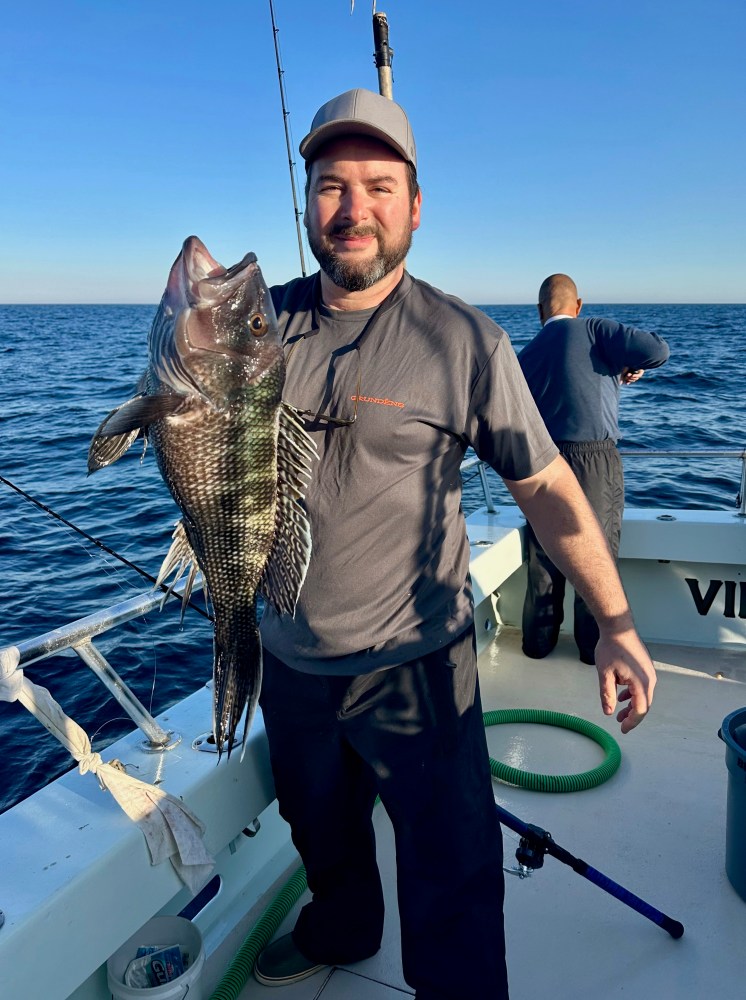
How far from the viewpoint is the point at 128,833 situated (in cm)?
223

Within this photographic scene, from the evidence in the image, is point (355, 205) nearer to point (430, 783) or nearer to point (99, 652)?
point (99, 652)

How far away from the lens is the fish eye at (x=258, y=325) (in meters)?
1.79

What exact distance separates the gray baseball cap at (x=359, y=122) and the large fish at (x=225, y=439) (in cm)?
59

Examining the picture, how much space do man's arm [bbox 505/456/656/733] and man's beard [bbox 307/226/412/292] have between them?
722mm

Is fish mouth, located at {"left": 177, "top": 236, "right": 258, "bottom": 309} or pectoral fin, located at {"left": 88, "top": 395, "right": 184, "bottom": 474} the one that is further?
fish mouth, located at {"left": 177, "top": 236, "right": 258, "bottom": 309}

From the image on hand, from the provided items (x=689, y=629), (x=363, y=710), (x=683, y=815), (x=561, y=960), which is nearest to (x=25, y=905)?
(x=363, y=710)

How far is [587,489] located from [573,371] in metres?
0.77

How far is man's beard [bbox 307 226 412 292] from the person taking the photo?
7.05 feet

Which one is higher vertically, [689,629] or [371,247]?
[371,247]

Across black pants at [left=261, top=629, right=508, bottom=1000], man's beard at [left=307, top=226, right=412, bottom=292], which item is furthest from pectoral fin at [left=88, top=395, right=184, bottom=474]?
black pants at [left=261, top=629, right=508, bottom=1000]

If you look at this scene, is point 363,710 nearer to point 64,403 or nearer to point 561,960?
point 561,960

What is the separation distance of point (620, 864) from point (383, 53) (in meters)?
4.20

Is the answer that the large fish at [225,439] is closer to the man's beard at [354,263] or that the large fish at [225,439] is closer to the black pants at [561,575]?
the man's beard at [354,263]

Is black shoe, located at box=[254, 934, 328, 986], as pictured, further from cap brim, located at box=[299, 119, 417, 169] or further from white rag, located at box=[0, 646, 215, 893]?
cap brim, located at box=[299, 119, 417, 169]
